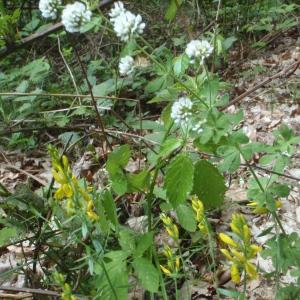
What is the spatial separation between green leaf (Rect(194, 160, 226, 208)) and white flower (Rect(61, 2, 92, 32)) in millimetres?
539

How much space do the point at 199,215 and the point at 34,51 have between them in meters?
3.79

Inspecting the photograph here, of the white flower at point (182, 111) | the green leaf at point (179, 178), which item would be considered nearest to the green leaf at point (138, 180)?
the green leaf at point (179, 178)

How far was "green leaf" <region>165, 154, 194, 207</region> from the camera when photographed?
57.6 inches

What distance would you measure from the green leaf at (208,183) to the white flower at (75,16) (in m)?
0.54

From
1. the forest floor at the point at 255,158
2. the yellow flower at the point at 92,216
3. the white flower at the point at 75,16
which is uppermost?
the white flower at the point at 75,16

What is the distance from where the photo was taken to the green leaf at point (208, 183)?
1.55 metres

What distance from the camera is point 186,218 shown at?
1.81 metres

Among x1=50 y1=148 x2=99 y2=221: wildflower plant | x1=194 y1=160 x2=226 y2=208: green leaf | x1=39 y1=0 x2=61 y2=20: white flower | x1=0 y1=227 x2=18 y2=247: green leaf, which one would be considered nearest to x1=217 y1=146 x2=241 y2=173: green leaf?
x1=194 y1=160 x2=226 y2=208: green leaf

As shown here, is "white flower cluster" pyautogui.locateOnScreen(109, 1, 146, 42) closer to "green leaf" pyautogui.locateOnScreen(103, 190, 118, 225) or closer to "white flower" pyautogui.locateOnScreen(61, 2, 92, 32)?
"white flower" pyautogui.locateOnScreen(61, 2, 92, 32)

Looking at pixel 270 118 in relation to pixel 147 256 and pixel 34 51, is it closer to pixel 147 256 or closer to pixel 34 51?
pixel 147 256

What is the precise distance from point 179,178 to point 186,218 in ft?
1.24

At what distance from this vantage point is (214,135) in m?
1.40

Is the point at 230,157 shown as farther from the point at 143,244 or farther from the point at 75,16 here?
the point at 75,16

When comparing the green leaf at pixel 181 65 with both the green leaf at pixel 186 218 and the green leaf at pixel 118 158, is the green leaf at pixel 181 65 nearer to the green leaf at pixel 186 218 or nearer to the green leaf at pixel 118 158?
the green leaf at pixel 118 158
